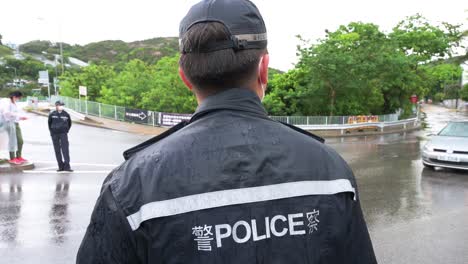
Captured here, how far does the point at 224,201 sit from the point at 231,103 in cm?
33

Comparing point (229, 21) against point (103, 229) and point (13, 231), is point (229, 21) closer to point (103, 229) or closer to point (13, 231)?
point (103, 229)

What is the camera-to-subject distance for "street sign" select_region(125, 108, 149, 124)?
24.6 m

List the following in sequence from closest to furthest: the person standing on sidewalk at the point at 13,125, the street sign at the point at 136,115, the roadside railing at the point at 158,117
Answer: the person standing on sidewalk at the point at 13,125
the roadside railing at the point at 158,117
the street sign at the point at 136,115

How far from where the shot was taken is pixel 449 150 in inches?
409

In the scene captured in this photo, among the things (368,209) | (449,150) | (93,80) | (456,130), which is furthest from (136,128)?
(368,209)

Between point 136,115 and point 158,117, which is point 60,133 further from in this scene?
point 136,115

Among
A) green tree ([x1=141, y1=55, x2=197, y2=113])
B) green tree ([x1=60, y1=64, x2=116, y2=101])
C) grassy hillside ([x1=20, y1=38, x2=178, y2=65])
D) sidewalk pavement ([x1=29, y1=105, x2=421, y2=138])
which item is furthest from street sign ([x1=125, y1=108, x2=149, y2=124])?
grassy hillside ([x1=20, y1=38, x2=178, y2=65])

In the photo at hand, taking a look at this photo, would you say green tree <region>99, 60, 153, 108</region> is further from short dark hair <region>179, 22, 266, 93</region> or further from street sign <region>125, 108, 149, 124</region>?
short dark hair <region>179, 22, 266, 93</region>

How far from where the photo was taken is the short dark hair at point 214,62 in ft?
4.09

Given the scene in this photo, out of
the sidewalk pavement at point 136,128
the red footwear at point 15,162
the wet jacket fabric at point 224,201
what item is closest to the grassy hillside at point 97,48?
the sidewalk pavement at point 136,128

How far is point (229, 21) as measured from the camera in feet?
4.13

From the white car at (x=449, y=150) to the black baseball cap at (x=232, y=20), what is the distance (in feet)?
35.1

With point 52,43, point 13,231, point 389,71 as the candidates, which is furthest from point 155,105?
point 52,43

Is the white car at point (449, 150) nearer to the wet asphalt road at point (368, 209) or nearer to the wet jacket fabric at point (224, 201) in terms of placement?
the wet asphalt road at point (368, 209)
